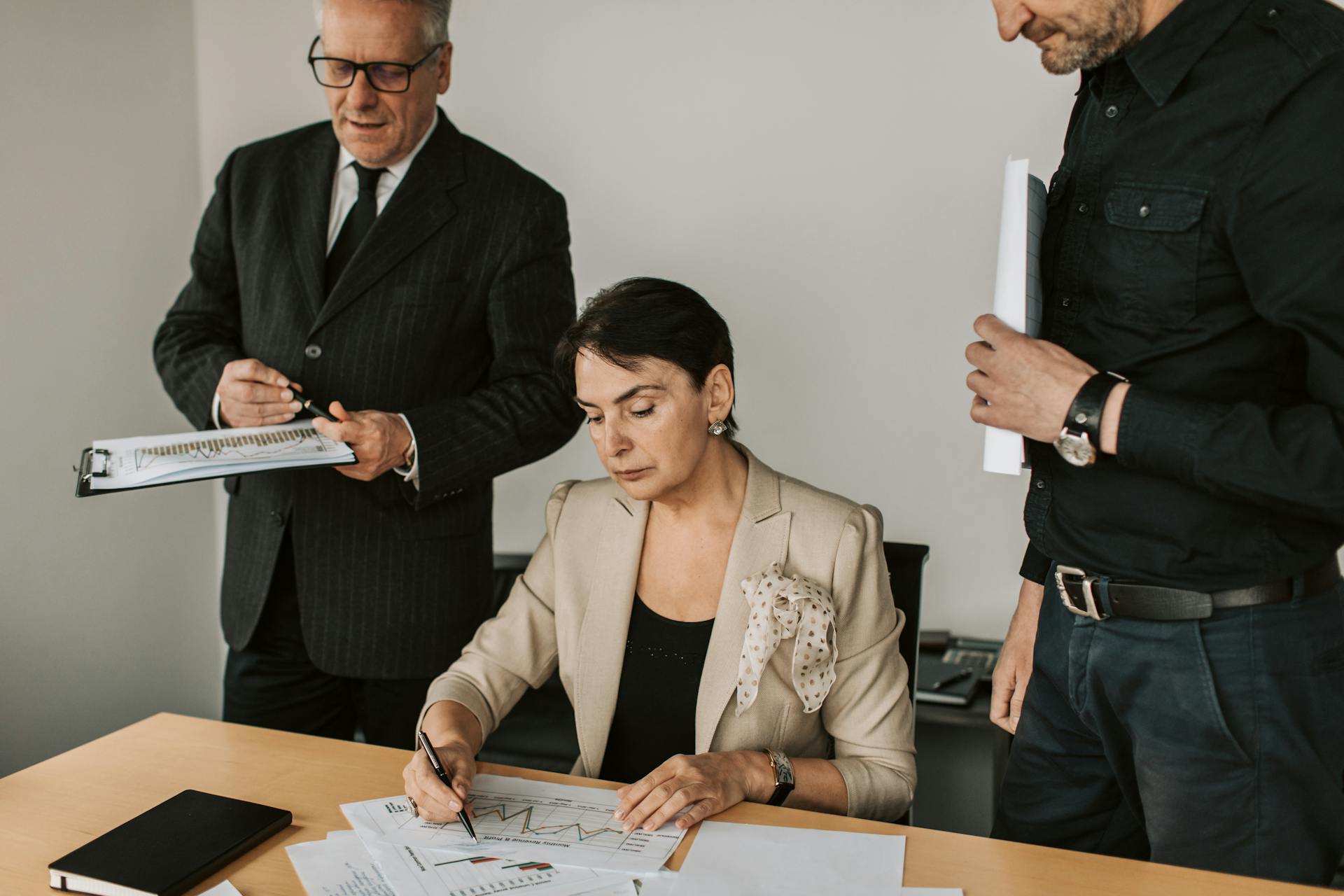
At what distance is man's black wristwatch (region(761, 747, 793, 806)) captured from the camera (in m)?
1.70

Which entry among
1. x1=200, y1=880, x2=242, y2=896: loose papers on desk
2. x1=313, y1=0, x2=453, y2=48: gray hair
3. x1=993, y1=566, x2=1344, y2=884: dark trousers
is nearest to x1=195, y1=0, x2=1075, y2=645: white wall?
x1=313, y1=0, x2=453, y2=48: gray hair

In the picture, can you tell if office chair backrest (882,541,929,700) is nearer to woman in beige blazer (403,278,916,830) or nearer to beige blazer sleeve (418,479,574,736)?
woman in beige blazer (403,278,916,830)

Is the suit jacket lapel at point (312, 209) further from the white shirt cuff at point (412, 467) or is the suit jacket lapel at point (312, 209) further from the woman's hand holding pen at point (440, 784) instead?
the woman's hand holding pen at point (440, 784)

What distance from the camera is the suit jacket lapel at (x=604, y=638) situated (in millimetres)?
1951

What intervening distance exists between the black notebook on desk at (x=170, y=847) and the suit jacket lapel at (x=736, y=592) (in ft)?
2.18

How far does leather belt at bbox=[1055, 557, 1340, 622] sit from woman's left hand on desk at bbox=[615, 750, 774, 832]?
1.78ft

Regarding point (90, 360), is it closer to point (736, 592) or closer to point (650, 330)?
point (650, 330)

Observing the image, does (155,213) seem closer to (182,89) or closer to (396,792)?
(182,89)

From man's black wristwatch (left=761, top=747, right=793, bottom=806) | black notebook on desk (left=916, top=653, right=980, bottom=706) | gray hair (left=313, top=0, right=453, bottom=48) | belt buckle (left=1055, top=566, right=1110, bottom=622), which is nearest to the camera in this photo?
belt buckle (left=1055, top=566, right=1110, bottom=622)

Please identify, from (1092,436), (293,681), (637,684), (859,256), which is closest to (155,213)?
(293,681)

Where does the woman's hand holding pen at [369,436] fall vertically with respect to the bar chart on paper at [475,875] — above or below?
above

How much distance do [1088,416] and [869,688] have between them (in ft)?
2.01

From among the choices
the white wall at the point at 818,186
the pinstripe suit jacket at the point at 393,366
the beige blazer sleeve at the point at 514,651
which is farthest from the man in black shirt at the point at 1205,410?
the white wall at the point at 818,186

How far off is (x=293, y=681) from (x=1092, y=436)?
5.50 ft
